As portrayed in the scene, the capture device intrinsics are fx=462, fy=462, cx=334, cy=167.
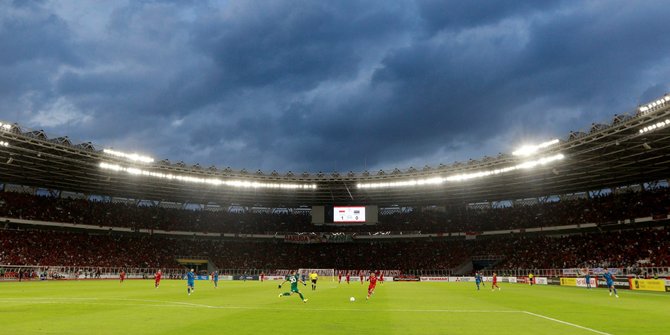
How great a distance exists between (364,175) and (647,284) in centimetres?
3797

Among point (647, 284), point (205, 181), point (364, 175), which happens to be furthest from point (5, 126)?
point (647, 284)

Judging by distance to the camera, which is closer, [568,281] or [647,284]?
[647,284]

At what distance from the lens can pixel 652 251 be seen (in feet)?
186

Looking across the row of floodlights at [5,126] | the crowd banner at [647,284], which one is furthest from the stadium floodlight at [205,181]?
the crowd banner at [647,284]

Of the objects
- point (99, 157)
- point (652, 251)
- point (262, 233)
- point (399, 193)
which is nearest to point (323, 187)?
point (399, 193)

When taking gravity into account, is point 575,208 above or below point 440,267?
above

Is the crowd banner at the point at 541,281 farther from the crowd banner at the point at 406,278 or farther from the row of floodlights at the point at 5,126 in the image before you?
the row of floodlights at the point at 5,126

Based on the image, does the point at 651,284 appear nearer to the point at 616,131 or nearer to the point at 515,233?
the point at 616,131

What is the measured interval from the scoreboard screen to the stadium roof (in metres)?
2.31

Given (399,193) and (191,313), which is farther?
(399,193)

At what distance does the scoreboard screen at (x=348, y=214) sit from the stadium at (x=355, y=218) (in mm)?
192

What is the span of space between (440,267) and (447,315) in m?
60.7

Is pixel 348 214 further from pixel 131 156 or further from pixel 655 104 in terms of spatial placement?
pixel 655 104

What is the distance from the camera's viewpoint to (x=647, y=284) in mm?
42594
